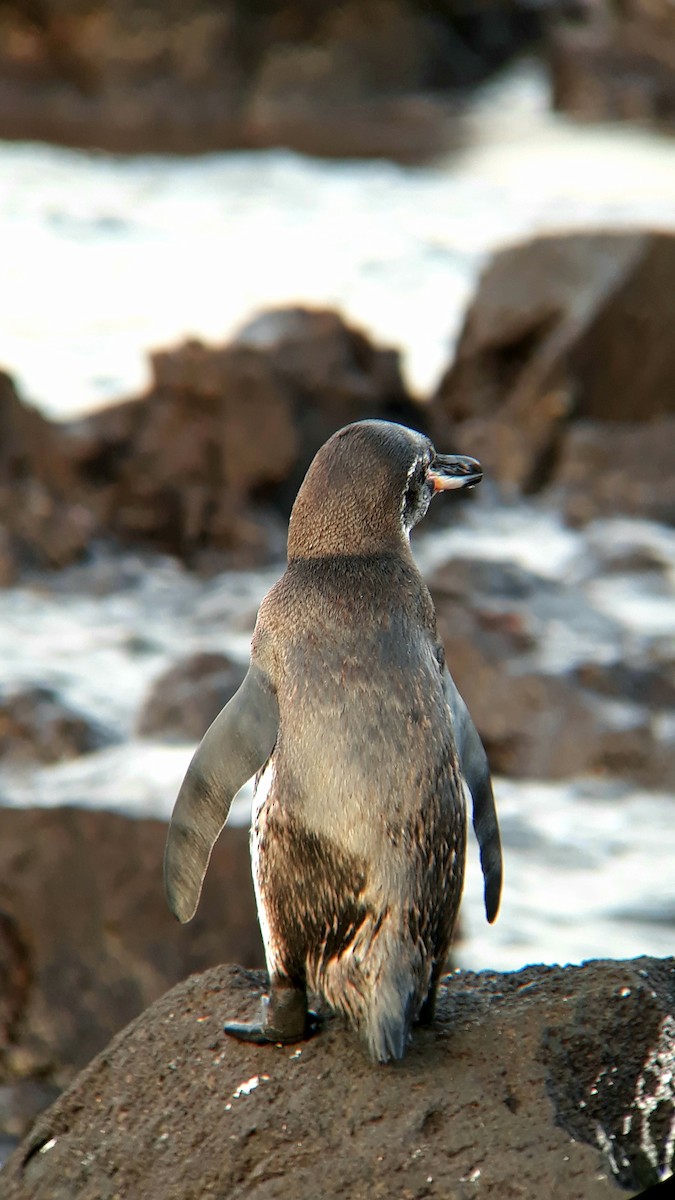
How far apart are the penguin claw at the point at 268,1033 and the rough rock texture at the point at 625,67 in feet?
80.6

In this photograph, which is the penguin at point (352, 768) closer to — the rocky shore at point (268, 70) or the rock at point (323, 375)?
the rock at point (323, 375)

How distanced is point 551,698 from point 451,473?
14.6 feet

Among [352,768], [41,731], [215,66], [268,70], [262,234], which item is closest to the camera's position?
[352,768]

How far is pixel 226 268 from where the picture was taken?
18.7 meters

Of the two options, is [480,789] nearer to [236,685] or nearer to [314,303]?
[236,685]

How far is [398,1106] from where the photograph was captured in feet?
9.65

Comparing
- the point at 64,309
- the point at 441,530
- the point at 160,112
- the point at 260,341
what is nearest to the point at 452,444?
the point at 441,530

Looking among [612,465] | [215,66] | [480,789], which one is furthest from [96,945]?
[215,66]

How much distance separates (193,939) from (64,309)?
42.7ft

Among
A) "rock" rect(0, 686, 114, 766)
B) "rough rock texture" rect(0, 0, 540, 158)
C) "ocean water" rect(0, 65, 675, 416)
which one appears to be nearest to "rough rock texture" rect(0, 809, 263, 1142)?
"rock" rect(0, 686, 114, 766)

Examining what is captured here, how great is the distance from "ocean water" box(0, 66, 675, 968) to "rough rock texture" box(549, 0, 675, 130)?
463 millimetres

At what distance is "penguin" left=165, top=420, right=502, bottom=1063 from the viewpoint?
2.94 m

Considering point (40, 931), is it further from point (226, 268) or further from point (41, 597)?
point (226, 268)

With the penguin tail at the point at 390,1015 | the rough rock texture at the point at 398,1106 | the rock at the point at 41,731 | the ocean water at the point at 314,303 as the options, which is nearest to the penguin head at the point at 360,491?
the penguin tail at the point at 390,1015
